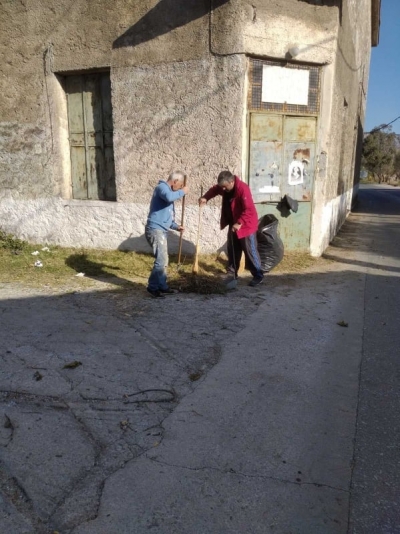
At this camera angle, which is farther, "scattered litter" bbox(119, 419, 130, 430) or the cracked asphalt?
"scattered litter" bbox(119, 419, 130, 430)

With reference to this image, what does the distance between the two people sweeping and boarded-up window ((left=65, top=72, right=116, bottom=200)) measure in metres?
3.02

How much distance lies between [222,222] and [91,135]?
12.0 feet

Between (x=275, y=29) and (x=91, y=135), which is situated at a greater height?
(x=275, y=29)

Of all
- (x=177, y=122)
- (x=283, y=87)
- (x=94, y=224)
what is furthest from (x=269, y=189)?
(x=94, y=224)


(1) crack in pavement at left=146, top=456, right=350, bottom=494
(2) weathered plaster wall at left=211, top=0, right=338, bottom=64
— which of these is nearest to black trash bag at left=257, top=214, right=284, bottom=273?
(2) weathered plaster wall at left=211, top=0, right=338, bottom=64

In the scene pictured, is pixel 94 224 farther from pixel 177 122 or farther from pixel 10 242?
pixel 177 122

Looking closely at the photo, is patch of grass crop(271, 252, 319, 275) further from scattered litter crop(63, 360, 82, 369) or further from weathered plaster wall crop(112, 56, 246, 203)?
scattered litter crop(63, 360, 82, 369)

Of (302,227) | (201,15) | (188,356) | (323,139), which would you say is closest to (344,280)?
(302,227)

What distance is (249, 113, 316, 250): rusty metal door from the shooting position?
708 centimetres

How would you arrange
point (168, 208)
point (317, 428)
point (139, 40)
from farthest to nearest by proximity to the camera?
point (139, 40), point (168, 208), point (317, 428)

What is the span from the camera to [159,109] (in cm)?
724

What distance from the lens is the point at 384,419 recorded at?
2.90m

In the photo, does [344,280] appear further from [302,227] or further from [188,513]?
[188,513]

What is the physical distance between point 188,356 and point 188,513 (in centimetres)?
181
